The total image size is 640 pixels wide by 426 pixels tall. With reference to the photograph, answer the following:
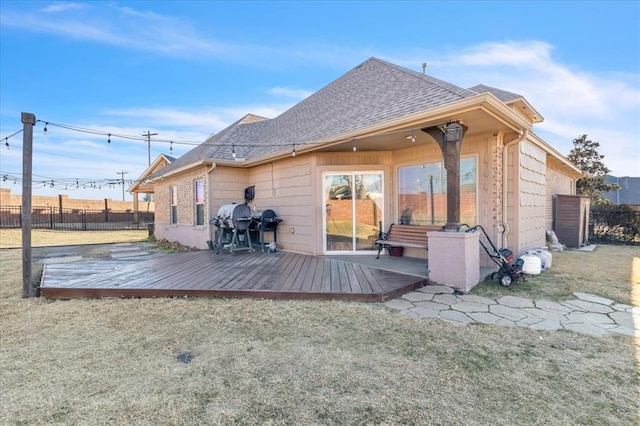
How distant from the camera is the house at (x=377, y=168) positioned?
5.73m

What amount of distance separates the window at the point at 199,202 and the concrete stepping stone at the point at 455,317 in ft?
25.8

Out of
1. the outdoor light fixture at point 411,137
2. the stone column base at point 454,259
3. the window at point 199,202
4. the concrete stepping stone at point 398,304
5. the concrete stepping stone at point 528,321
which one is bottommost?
the concrete stepping stone at point 528,321

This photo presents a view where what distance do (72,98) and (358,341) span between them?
1638 centimetres

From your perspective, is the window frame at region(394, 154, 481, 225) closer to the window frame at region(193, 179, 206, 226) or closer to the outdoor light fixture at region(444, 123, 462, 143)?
the outdoor light fixture at region(444, 123, 462, 143)

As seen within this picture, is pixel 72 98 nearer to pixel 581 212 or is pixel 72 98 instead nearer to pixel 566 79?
pixel 566 79

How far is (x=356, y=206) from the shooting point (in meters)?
7.36

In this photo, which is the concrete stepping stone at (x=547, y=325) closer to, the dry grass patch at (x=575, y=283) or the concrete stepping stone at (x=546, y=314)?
the concrete stepping stone at (x=546, y=314)

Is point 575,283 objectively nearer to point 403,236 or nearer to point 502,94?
point 403,236

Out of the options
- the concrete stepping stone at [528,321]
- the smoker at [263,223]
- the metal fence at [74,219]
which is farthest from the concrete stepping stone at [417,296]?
the metal fence at [74,219]

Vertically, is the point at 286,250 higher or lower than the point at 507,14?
lower

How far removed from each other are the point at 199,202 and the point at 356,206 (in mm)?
5214

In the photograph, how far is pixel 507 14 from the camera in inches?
311

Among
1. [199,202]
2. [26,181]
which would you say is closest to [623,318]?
[26,181]

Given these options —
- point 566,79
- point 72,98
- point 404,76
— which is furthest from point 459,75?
point 72,98
